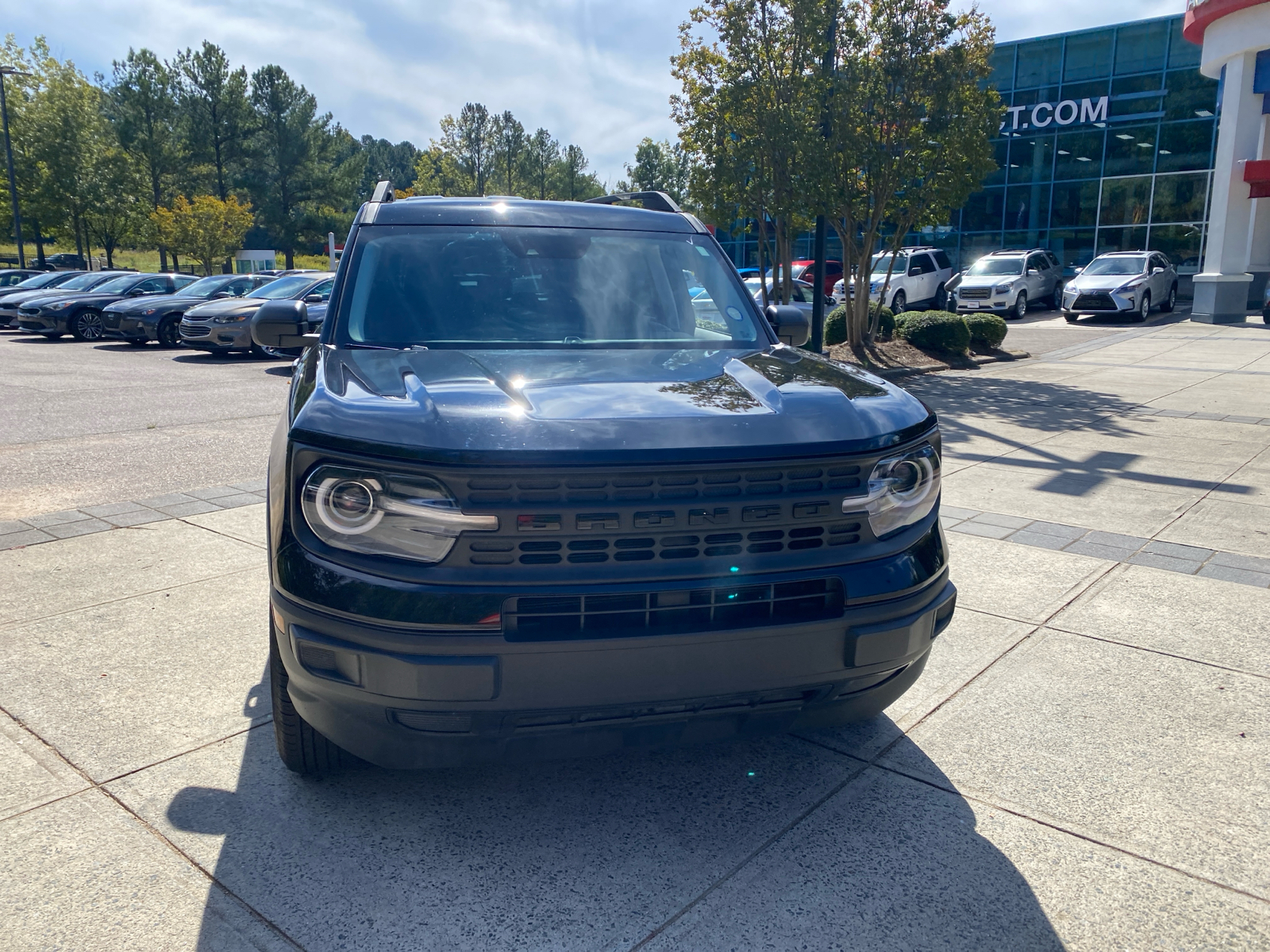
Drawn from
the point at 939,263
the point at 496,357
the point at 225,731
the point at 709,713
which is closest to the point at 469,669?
the point at 709,713

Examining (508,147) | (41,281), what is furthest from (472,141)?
(41,281)

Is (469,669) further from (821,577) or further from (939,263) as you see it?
(939,263)

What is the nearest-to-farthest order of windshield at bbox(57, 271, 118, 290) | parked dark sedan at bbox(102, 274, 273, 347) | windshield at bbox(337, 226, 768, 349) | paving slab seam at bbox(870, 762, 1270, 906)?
paving slab seam at bbox(870, 762, 1270, 906) → windshield at bbox(337, 226, 768, 349) → parked dark sedan at bbox(102, 274, 273, 347) → windshield at bbox(57, 271, 118, 290)

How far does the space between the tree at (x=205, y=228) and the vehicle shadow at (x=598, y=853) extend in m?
40.3

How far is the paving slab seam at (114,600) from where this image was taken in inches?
166

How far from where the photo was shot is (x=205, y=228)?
38.6 m

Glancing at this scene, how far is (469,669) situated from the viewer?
7.20 feet

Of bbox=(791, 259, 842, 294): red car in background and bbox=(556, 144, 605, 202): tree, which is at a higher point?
bbox=(556, 144, 605, 202): tree

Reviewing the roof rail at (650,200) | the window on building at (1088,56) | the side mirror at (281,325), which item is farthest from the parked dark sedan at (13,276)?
the window on building at (1088,56)

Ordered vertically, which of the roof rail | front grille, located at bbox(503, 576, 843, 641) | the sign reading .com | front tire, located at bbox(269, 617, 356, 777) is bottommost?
front tire, located at bbox(269, 617, 356, 777)

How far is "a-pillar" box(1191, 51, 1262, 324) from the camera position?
23156 millimetres

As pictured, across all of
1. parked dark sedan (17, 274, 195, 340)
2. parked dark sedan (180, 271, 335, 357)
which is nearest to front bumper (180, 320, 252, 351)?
parked dark sedan (180, 271, 335, 357)

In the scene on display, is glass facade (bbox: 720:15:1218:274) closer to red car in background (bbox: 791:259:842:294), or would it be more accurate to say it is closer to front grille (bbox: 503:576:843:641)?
red car in background (bbox: 791:259:842:294)

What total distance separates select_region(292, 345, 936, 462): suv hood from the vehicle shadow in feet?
3.76
